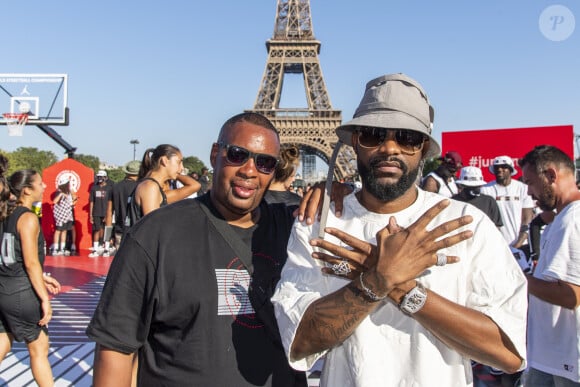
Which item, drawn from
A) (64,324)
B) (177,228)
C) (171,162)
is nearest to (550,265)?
(177,228)

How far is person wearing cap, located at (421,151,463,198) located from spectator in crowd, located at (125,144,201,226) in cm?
331

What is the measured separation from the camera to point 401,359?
1.64 m

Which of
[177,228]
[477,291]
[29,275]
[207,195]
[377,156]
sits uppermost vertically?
[377,156]

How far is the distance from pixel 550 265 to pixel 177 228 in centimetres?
194

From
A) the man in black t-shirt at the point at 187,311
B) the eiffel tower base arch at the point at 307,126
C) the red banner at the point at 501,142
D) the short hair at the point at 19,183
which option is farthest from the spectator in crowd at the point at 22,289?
the eiffel tower base arch at the point at 307,126

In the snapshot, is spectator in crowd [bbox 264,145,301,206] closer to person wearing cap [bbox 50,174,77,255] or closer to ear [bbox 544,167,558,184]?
ear [bbox 544,167,558,184]

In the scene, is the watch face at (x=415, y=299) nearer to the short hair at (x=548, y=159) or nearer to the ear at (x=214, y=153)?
the ear at (x=214, y=153)

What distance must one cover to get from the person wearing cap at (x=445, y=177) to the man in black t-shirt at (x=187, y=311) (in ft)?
15.5

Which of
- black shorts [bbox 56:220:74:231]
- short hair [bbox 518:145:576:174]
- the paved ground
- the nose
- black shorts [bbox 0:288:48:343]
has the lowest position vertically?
the paved ground

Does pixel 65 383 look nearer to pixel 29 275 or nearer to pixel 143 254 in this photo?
pixel 29 275

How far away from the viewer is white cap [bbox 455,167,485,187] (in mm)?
5653

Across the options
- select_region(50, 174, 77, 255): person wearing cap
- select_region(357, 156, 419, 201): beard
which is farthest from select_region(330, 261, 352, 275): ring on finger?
select_region(50, 174, 77, 255): person wearing cap

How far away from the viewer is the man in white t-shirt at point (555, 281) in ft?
8.22

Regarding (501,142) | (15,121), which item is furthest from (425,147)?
(15,121)
